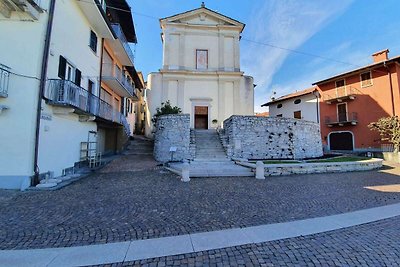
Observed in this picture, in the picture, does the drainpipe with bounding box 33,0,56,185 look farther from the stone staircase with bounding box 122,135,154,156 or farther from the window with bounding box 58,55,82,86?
the stone staircase with bounding box 122,135,154,156

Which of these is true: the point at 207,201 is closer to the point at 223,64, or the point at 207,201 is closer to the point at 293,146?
the point at 293,146

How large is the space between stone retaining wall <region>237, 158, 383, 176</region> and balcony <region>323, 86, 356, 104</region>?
12101mm

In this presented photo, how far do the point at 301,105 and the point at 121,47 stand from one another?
22652 mm

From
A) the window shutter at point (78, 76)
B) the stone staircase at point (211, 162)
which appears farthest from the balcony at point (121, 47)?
the stone staircase at point (211, 162)

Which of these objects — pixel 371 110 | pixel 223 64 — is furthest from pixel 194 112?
pixel 371 110

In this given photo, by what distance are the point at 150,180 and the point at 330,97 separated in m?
23.9

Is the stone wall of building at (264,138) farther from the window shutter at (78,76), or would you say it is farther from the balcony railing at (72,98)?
the window shutter at (78,76)

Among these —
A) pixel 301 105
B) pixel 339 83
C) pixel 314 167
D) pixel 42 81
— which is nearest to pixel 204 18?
pixel 301 105

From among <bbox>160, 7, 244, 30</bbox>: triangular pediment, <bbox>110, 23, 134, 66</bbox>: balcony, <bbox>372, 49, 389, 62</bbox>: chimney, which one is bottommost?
<bbox>110, 23, 134, 66</bbox>: balcony

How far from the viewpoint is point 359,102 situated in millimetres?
21516

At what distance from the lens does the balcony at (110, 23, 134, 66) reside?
14.2 metres

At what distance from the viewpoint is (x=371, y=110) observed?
2042 centimetres

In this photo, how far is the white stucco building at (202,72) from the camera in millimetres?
21938

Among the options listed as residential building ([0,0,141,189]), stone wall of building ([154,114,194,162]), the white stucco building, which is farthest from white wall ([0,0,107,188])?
the white stucco building
